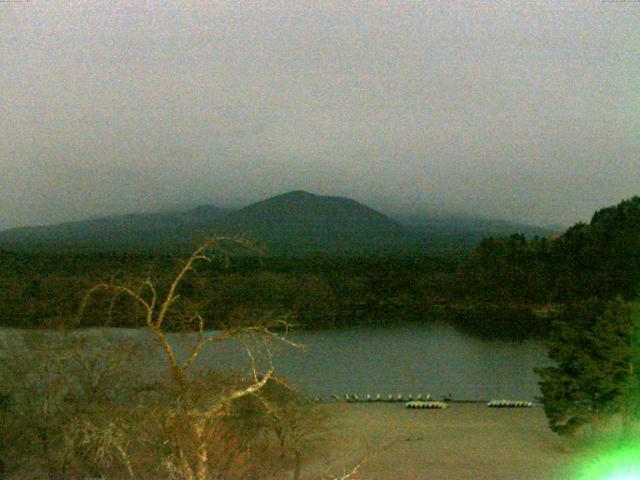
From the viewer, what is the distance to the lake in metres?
26.4

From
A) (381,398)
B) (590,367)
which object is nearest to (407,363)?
(381,398)

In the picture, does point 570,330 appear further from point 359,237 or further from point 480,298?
point 359,237

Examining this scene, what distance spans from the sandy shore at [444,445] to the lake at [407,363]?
3010 millimetres

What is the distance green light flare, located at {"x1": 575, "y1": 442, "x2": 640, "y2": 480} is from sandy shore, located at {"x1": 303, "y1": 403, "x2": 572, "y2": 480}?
1.47 feet

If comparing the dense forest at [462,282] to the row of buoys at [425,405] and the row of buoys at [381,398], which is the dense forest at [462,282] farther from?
the row of buoys at [425,405]

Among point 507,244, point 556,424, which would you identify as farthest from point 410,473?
point 507,244

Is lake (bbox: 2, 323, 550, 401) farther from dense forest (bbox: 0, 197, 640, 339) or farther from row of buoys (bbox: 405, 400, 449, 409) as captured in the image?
dense forest (bbox: 0, 197, 640, 339)

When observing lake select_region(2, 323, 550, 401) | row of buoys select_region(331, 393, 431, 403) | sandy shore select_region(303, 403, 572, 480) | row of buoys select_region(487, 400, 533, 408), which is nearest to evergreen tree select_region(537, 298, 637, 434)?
sandy shore select_region(303, 403, 572, 480)

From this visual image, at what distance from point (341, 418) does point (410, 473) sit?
6000 millimetres

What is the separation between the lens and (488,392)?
1044 inches

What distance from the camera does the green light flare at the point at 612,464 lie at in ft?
34.0

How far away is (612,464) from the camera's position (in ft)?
37.3

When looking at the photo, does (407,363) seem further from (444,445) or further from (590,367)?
(590,367)

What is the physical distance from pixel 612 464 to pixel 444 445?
14.0ft
